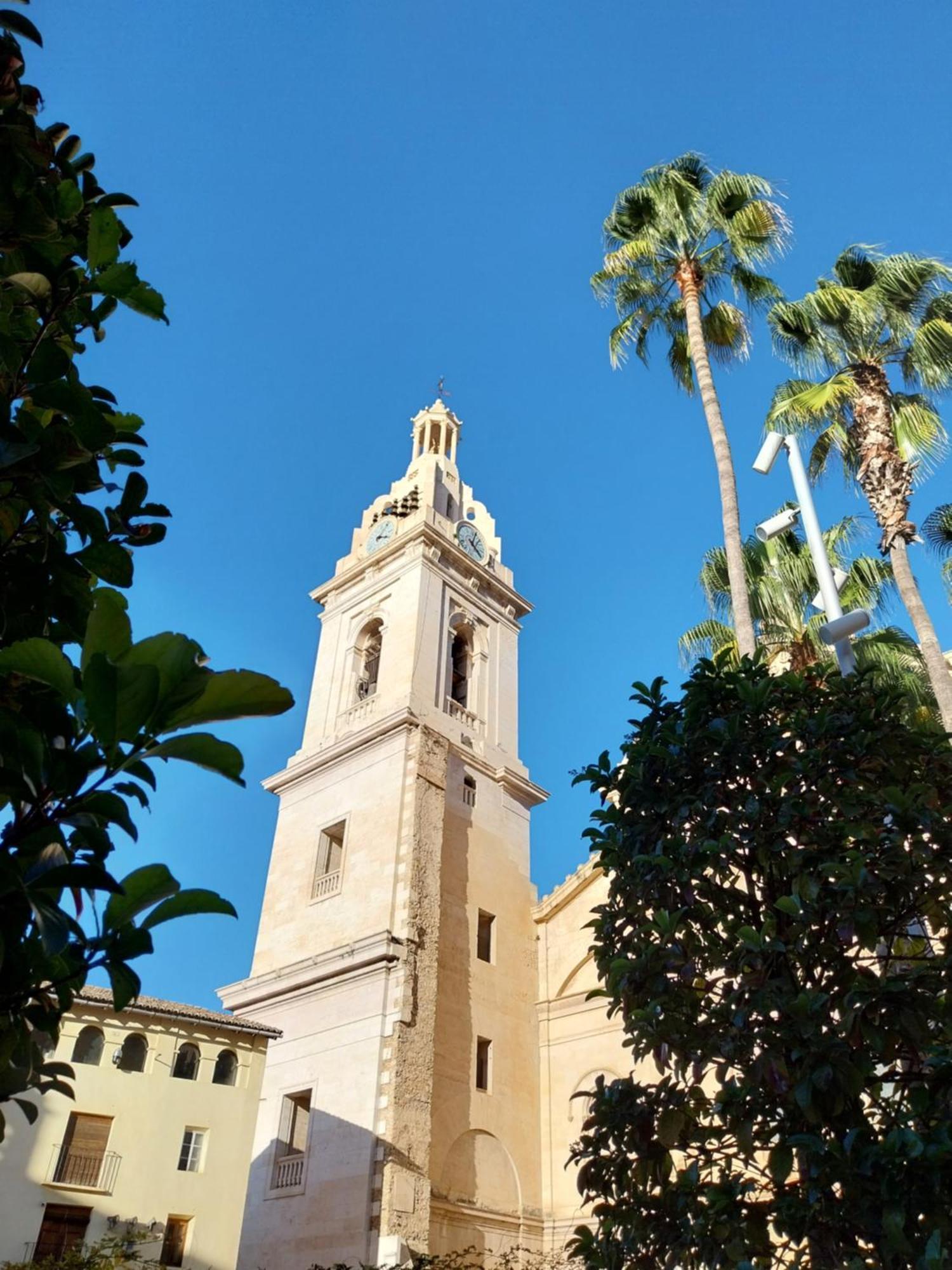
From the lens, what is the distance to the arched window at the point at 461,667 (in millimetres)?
28234

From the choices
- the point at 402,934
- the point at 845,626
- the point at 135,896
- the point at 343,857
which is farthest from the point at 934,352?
the point at 135,896

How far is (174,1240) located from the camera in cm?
1611

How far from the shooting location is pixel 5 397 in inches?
86.0

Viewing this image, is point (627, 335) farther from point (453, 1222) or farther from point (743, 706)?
point (453, 1222)

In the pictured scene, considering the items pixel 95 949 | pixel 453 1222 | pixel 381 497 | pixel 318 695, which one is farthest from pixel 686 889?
pixel 381 497

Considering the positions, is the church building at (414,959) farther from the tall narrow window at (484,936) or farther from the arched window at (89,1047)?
the arched window at (89,1047)

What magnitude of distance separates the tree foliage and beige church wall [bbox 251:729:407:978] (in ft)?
48.1

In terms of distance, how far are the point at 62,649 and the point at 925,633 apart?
585 inches

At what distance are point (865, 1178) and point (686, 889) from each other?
207cm

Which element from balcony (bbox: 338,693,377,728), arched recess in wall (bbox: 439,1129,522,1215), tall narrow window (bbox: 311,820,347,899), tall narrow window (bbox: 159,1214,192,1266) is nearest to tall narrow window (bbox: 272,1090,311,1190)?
arched recess in wall (bbox: 439,1129,522,1215)

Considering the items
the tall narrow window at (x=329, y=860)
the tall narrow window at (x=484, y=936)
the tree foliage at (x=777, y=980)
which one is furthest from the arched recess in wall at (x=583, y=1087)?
the tree foliage at (x=777, y=980)

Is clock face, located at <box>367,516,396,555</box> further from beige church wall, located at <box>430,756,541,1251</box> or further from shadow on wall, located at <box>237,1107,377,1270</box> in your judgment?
shadow on wall, located at <box>237,1107,377,1270</box>

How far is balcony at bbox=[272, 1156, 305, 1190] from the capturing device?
19422 millimetres

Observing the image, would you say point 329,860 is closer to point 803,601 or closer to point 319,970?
point 319,970
